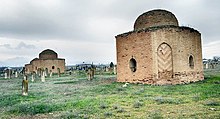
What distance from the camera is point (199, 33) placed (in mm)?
21375

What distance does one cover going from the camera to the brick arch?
18.7m

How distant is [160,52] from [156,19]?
306 centimetres

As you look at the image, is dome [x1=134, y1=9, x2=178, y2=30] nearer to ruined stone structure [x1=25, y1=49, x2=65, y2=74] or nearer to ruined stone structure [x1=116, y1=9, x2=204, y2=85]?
ruined stone structure [x1=116, y1=9, x2=204, y2=85]

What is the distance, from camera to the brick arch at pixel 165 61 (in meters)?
18.7

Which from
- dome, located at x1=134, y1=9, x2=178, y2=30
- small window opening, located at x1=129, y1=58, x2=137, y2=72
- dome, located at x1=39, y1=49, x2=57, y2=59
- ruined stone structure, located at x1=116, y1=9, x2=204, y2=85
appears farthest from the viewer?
dome, located at x1=39, y1=49, x2=57, y2=59

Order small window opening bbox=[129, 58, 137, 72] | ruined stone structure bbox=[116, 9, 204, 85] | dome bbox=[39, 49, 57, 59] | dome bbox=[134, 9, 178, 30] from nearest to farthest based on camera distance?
ruined stone structure bbox=[116, 9, 204, 85]
dome bbox=[134, 9, 178, 30]
small window opening bbox=[129, 58, 137, 72]
dome bbox=[39, 49, 57, 59]

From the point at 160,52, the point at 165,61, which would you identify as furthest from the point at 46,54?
the point at 165,61

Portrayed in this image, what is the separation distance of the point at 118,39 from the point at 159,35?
4384mm

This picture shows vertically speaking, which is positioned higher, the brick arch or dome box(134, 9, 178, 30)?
dome box(134, 9, 178, 30)

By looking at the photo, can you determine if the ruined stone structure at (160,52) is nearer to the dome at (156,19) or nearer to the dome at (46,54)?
the dome at (156,19)

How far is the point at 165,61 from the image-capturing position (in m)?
18.9

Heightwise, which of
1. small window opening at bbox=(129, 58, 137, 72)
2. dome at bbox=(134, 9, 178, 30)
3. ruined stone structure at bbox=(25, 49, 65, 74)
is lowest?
small window opening at bbox=(129, 58, 137, 72)

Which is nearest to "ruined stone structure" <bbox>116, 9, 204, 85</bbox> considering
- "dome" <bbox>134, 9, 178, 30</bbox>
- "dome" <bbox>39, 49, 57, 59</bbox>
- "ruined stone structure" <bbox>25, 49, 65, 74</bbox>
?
"dome" <bbox>134, 9, 178, 30</bbox>

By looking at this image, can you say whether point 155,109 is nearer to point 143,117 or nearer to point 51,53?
point 143,117
